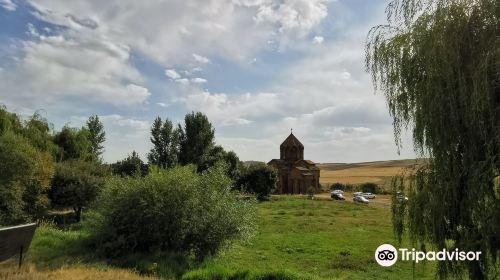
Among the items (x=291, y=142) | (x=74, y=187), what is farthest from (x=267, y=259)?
(x=291, y=142)

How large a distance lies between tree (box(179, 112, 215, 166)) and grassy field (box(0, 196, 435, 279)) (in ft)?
74.0

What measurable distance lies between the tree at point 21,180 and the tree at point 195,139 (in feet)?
90.4

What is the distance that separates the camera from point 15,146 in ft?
78.3

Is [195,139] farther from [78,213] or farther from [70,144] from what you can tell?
[78,213]

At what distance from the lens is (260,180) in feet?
192

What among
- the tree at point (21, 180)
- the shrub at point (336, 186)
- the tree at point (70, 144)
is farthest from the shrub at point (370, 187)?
the tree at point (21, 180)

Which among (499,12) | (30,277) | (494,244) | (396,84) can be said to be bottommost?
(30,277)

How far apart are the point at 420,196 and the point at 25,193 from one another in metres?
23.5

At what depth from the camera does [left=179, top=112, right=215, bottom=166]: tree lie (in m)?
54.1

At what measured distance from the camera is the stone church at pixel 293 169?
79375 millimetres

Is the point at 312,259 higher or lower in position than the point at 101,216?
lower

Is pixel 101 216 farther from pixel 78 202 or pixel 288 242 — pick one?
pixel 78 202

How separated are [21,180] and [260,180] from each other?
3758 cm

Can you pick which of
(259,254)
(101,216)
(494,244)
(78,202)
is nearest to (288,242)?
(259,254)
